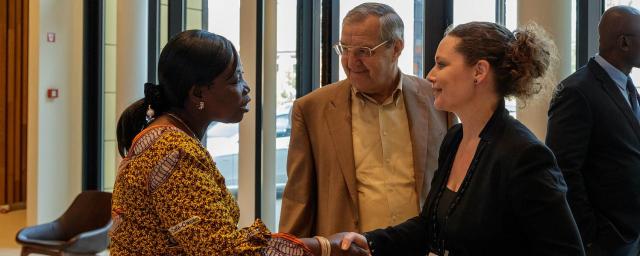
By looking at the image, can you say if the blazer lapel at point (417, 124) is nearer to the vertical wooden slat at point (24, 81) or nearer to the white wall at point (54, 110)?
the white wall at point (54, 110)

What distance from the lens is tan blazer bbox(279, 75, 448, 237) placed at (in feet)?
8.55

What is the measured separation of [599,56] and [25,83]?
7433 mm

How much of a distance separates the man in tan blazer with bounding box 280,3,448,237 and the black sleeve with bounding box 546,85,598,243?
619 mm

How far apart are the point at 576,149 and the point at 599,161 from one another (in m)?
0.13

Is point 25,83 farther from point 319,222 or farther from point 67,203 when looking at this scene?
point 319,222

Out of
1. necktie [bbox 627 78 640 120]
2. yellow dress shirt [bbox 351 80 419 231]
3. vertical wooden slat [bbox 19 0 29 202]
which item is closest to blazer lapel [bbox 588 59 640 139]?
necktie [bbox 627 78 640 120]

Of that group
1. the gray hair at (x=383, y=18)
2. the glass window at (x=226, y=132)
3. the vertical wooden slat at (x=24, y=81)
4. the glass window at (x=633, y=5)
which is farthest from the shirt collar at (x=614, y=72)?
the vertical wooden slat at (x=24, y=81)

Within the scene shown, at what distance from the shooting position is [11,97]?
8.91 meters

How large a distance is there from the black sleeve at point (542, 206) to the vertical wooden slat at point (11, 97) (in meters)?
8.31

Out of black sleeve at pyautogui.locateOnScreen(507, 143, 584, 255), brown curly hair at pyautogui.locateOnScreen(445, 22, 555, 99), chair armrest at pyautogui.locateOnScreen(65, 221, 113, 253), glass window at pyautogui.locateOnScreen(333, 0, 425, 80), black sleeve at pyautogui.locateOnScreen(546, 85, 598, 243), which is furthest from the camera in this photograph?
chair armrest at pyautogui.locateOnScreen(65, 221, 113, 253)

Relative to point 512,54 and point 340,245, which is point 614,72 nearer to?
point 512,54

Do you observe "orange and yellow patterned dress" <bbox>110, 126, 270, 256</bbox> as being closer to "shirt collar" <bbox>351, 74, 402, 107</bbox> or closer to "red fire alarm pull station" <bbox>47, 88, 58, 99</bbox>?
"shirt collar" <bbox>351, 74, 402, 107</bbox>

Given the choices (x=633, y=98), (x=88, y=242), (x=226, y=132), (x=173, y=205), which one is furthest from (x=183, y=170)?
(x=226, y=132)

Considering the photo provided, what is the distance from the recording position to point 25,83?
876 cm
